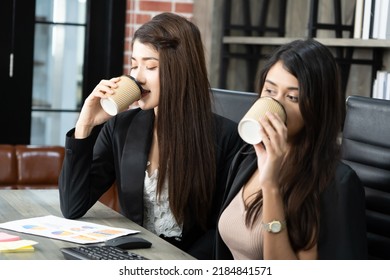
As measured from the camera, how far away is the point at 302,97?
185 cm

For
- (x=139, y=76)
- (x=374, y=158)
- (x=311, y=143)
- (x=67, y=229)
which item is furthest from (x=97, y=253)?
(x=374, y=158)

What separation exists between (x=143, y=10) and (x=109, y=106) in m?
2.02

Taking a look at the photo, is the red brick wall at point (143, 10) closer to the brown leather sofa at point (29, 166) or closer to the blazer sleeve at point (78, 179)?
the brown leather sofa at point (29, 166)

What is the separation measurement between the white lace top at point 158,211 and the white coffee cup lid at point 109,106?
0.27m

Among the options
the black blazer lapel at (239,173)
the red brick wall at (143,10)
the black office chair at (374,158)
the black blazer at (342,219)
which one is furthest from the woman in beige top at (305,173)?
the red brick wall at (143,10)

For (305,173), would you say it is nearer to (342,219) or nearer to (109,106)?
(342,219)

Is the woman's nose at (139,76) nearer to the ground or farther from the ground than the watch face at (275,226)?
farther from the ground

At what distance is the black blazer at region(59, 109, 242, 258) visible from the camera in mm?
2367

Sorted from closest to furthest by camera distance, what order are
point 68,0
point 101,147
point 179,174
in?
point 179,174, point 101,147, point 68,0

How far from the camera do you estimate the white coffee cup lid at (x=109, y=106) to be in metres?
2.20

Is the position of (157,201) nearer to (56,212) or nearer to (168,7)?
(56,212)

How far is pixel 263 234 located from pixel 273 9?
256 cm

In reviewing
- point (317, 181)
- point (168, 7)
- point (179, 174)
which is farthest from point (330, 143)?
point (168, 7)

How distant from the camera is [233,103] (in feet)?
8.89
